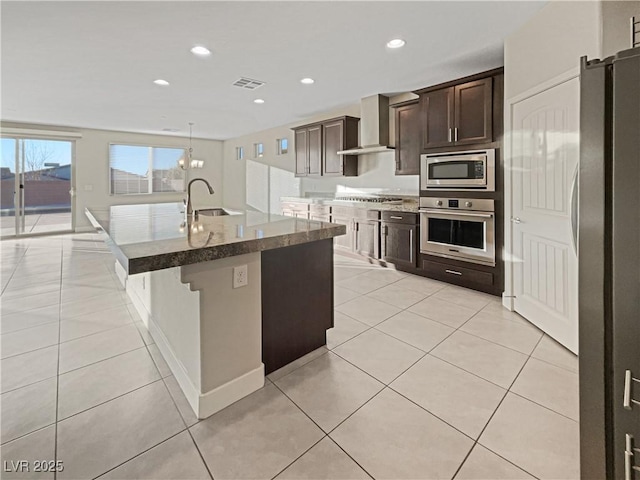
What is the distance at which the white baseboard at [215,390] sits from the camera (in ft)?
5.46

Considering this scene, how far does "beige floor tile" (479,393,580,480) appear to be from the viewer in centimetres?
136

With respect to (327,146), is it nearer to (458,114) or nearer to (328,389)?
(458,114)

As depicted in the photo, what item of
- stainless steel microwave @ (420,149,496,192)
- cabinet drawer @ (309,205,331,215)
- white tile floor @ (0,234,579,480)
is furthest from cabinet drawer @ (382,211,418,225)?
white tile floor @ (0,234,579,480)

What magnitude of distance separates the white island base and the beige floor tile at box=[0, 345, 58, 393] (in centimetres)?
80

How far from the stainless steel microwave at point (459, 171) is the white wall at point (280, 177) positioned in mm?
864

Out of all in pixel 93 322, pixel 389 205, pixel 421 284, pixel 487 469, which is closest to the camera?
pixel 487 469

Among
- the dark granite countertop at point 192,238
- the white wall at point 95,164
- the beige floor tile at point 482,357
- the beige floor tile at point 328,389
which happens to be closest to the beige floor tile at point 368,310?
the beige floor tile at point 482,357

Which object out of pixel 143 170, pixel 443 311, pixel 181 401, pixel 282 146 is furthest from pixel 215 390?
pixel 143 170

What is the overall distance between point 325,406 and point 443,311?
1.78 m

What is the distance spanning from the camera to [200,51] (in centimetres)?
347

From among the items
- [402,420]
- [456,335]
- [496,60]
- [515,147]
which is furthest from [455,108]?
[402,420]

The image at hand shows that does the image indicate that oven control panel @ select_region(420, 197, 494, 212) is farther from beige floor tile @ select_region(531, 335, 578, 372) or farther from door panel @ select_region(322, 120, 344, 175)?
door panel @ select_region(322, 120, 344, 175)

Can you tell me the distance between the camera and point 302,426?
→ 1.60m

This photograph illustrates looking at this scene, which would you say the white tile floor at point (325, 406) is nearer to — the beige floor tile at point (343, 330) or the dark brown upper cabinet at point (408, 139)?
the beige floor tile at point (343, 330)
